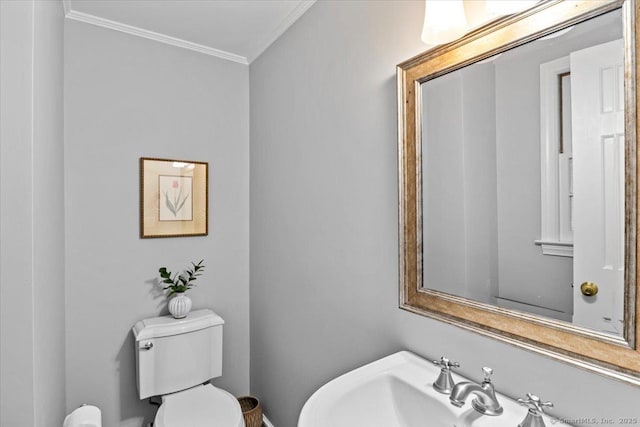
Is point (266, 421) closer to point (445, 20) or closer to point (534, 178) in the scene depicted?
point (534, 178)

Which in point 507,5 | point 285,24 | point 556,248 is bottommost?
point 556,248

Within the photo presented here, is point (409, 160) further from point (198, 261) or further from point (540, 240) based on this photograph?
point (198, 261)

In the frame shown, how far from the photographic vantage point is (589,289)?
0.76 m

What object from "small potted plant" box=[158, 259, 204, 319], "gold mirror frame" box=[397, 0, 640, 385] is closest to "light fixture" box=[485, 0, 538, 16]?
"gold mirror frame" box=[397, 0, 640, 385]

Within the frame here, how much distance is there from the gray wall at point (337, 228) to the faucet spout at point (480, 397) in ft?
0.40

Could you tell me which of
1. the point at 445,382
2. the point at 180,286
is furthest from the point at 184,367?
the point at 445,382

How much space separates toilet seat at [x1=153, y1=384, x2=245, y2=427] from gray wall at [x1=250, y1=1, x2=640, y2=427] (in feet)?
1.13

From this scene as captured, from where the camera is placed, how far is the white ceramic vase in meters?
1.96

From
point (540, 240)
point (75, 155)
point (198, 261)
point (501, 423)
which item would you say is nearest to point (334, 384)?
point (501, 423)

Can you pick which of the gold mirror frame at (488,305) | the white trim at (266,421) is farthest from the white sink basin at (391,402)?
the white trim at (266,421)

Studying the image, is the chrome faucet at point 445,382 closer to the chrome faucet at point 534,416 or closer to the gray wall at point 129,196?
the chrome faucet at point 534,416

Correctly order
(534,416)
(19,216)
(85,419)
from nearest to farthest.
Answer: (534,416), (19,216), (85,419)

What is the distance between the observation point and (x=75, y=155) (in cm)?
182

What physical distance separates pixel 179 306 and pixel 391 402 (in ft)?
→ 4.53
